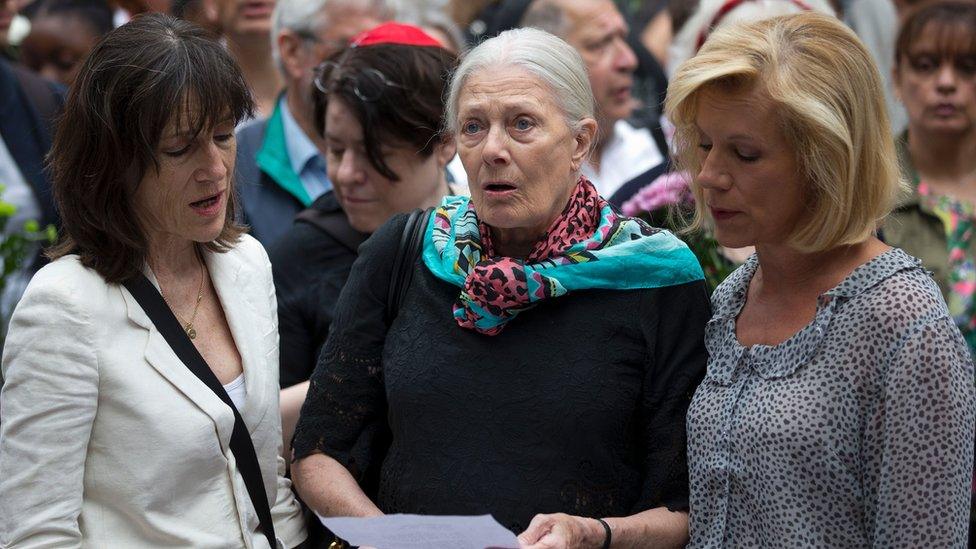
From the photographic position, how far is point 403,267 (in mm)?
3402

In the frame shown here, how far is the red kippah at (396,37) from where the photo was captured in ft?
14.3

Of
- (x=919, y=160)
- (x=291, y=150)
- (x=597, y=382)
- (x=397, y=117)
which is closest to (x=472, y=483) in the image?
(x=597, y=382)

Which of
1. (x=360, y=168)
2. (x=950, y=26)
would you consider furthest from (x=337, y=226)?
(x=950, y=26)

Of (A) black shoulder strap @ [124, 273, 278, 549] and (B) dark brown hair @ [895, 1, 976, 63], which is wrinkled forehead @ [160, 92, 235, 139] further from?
(B) dark brown hair @ [895, 1, 976, 63]

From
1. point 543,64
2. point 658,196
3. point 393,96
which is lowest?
point 658,196

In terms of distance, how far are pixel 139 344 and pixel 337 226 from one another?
1375 mm

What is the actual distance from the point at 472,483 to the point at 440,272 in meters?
0.53

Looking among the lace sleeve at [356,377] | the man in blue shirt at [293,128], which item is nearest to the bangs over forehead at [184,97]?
the lace sleeve at [356,377]

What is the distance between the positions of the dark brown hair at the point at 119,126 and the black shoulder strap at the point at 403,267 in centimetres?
58

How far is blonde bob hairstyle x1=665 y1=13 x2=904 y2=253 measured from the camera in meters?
2.91

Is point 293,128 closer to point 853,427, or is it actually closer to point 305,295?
point 305,295

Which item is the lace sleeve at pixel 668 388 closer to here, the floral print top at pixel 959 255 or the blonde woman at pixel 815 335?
the blonde woman at pixel 815 335

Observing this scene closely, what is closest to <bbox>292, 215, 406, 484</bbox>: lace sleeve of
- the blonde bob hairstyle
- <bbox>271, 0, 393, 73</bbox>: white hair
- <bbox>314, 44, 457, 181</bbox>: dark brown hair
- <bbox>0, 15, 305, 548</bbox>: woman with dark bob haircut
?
<bbox>0, 15, 305, 548</bbox>: woman with dark bob haircut

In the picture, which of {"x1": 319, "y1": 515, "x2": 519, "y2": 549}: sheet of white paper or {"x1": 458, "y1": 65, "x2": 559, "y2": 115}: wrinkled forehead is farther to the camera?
{"x1": 458, "y1": 65, "x2": 559, "y2": 115}: wrinkled forehead
